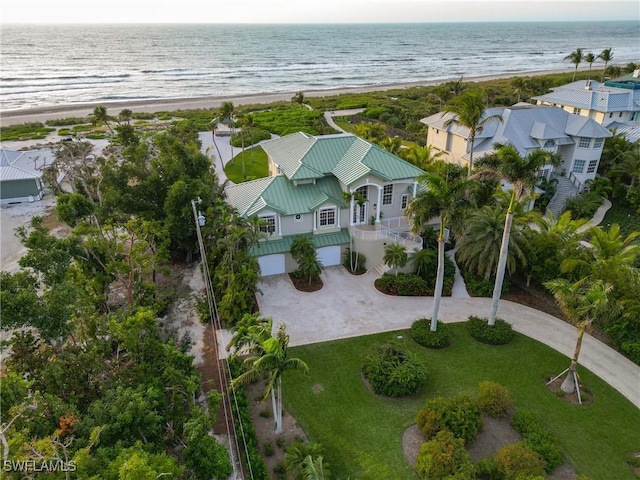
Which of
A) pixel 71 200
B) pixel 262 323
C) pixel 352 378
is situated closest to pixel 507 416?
pixel 352 378

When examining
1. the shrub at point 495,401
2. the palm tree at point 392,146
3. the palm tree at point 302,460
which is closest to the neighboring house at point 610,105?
the palm tree at point 392,146

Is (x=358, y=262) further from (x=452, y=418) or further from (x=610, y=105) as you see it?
(x=610, y=105)

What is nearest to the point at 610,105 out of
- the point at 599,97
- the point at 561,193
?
the point at 599,97

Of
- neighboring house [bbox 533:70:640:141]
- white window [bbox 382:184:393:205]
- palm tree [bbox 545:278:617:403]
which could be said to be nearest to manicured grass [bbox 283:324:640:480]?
palm tree [bbox 545:278:617:403]

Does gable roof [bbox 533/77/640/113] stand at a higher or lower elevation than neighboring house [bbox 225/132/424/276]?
higher

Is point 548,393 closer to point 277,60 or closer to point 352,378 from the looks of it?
point 352,378

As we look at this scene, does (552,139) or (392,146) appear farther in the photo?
(392,146)

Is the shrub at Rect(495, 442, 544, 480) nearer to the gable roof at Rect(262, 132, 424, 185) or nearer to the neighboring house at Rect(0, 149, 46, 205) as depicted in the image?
the gable roof at Rect(262, 132, 424, 185)
